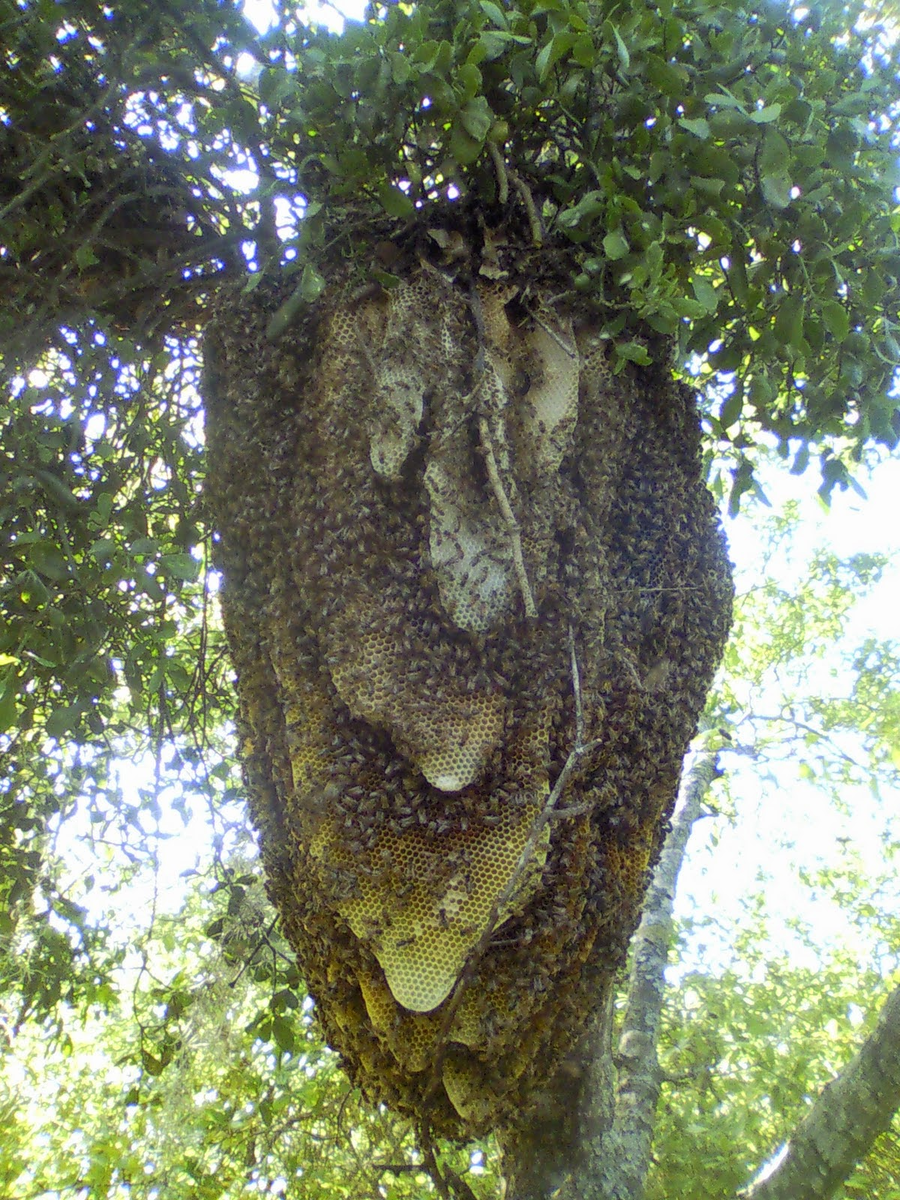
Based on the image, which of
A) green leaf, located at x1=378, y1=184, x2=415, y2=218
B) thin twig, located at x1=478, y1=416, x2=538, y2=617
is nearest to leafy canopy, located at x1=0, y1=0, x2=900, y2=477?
green leaf, located at x1=378, y1=184, x2=415, y2=218

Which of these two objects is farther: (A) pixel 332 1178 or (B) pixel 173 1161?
(A) pixel 332 1178

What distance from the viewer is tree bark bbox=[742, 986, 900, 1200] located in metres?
2.97

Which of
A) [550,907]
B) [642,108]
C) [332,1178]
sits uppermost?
[642,108]

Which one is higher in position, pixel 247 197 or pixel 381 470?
pixel 247 197

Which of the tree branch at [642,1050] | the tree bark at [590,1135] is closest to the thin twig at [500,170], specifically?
the tree branch at [642,1050]

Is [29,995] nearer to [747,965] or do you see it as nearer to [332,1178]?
[332,1178]

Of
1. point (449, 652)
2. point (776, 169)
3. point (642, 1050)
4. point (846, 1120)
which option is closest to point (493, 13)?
point (776, 169)

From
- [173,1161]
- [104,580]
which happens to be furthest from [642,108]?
[173,1161]

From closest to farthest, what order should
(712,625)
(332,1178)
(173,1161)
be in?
1. (712,625)
2. (173,1161)
3. (332,1178)

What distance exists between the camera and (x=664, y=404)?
2.54 m

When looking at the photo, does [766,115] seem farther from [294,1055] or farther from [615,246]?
[294,1055]

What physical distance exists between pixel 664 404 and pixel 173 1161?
4.46 metres

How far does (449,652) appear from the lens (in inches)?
78.4

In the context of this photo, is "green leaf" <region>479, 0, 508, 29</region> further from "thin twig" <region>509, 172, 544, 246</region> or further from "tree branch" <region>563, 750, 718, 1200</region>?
"tree branch" <region>563, 750, 718, 1200</region>
